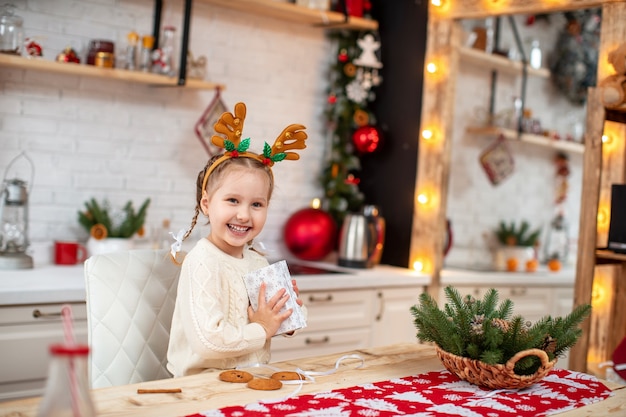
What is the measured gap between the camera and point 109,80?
3.69 meters

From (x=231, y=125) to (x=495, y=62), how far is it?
330 centimetres

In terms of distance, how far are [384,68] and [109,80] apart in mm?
1619

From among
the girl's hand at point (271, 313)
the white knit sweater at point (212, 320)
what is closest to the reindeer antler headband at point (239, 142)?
the white knit sweater at point (212, 320)

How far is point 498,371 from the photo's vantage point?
1785 millimetres

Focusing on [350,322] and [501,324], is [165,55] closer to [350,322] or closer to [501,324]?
[350,322]

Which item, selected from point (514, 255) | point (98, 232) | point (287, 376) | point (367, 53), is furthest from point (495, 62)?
point (287, 376)

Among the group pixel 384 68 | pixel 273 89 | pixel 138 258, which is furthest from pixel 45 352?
pixel 384 68

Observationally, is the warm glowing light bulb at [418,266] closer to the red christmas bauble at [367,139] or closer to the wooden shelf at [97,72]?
the red christmas bauble at [367,139]

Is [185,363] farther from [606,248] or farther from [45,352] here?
[606,248]

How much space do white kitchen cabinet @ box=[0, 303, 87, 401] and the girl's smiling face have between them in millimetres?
1008

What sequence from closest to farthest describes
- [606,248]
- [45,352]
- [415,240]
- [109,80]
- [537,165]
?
[45,352] → [606,248] → [109,80] → [415,240] → [537,165]

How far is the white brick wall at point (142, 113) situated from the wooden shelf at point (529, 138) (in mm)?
1045

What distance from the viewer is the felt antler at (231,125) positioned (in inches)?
79.4

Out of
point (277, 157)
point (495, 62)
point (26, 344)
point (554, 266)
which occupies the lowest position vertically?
point (26, 344)
